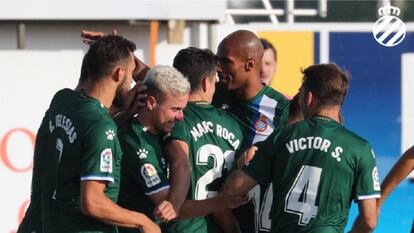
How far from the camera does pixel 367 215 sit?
5.03m

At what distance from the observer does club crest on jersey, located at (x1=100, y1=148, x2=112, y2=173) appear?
482cm

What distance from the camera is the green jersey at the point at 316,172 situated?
4.94 metres

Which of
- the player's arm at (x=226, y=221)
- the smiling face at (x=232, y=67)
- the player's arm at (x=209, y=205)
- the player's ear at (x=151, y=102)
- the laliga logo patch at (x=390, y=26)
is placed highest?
the laliga logo patch at (x=390, y=26)

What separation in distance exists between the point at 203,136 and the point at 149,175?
45cm

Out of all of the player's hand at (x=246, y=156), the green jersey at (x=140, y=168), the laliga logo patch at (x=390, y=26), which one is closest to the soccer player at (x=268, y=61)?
the laliga logo patch at (x=390, y=26)

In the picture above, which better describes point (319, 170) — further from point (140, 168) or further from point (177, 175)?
point (140, 168)

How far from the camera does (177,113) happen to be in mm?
5090

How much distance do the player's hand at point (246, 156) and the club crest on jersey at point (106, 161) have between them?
0.70 metres

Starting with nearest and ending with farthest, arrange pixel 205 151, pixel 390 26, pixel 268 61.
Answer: pixel 205 151 → pixel 268 61 → pixel 390 26

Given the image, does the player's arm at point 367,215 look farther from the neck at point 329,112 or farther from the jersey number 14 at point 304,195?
the neck at point 329,112

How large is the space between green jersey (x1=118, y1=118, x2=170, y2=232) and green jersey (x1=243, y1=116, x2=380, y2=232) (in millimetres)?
473

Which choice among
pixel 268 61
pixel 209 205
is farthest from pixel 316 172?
pixel 268 61

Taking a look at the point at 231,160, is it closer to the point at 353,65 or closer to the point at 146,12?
the point at 146,12

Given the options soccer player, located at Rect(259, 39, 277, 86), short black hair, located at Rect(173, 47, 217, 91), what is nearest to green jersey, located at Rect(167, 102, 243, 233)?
short black hair, located at Rect(173, 47, 217, 91)
